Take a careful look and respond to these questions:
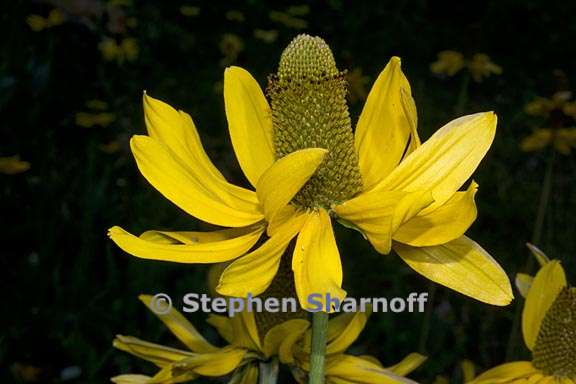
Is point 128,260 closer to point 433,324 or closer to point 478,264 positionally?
point 433,324

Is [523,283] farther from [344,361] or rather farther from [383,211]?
[383,211]

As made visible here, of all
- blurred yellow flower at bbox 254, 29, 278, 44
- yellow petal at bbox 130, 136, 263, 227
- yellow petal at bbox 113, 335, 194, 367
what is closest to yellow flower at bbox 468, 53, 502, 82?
yellow petal at bbox 113, 335, 194, 367

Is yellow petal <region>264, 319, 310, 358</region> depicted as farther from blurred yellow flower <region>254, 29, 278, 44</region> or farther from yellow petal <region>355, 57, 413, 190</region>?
blurred yellow flower <region>254, 29, 278, 44</region>

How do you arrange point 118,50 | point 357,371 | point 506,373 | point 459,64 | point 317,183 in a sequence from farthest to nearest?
point 118,50 < point 459,64 < point 506,373 < point 357,371 < point 317,183

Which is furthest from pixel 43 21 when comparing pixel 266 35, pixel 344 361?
pixel 344 361

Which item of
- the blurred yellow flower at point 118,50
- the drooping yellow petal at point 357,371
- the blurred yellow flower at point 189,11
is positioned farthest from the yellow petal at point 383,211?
the blurred yellow flower at point 189,11

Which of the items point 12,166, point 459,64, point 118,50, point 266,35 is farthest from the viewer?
point 266,35
